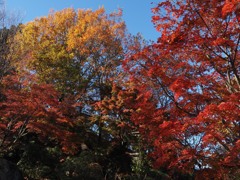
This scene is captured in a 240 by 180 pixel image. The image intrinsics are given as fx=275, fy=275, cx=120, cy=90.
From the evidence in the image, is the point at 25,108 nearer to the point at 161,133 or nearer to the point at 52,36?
the point at 161,133

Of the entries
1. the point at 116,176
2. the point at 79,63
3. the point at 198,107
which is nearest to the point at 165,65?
the point at 198,107

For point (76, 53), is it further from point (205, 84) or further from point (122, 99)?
point (205, 84)

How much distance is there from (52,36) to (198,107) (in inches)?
542

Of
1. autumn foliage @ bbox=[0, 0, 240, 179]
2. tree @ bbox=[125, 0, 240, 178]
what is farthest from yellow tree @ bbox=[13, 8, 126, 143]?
tree @ bbox=[125, 0, 240, 178]

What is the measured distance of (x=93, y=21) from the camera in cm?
1994

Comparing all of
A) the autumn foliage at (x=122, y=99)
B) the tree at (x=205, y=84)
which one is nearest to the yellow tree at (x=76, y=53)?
the autumn foliage at (x=122, y=99)

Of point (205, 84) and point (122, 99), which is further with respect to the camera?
point (122, 99)

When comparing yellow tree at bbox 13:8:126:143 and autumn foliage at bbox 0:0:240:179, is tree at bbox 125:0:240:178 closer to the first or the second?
autumn foliage at bbox 0:0:240:179

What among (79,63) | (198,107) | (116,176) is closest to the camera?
(198,107)

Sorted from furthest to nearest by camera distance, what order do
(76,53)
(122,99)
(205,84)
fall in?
(76,53) → (122,99) → (205,84)

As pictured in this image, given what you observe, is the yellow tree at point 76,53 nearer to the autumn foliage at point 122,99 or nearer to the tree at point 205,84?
the autumn foliage at point 122,99

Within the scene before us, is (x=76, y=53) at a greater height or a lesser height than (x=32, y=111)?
greater

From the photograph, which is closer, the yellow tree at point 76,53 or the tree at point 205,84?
the tree at point 205,84

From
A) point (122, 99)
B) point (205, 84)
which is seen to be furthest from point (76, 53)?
point (205, 84)
